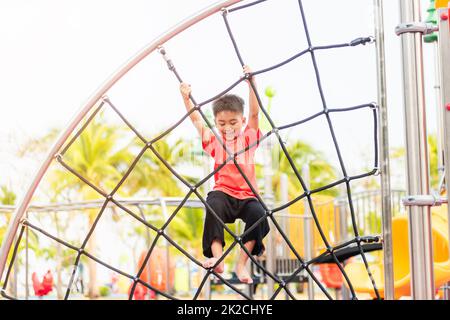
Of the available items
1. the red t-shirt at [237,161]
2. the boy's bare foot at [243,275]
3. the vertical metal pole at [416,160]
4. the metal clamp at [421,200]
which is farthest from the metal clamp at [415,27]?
the boy's bare foot at [243,275]

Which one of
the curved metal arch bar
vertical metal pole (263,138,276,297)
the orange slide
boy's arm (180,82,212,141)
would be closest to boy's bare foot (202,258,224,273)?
boy's arm (180,82,212,141)

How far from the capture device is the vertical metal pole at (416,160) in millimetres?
1513

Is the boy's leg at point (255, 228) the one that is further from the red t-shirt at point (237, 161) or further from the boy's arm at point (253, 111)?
the boy's arm at point (253, 111)

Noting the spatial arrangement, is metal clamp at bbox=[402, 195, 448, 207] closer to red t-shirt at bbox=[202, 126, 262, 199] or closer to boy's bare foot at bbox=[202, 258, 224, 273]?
red t-shirt at bbox=[202, 126, 262, 199]

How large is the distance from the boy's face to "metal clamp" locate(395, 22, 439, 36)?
1.84 ft

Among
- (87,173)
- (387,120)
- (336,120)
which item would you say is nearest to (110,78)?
(336,120)

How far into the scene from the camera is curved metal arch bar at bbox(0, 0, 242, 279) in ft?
5.80

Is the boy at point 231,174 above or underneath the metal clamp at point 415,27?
underneath

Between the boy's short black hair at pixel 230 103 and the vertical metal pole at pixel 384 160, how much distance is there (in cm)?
46

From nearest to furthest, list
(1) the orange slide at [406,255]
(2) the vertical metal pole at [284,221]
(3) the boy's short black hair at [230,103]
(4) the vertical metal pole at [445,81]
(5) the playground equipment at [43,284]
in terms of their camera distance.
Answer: (4) the vertical metal pole at [445,81], (3) the boy's short black hair at [230,103], (1) the orange slide at [406,255], (5) the playground equipment at [43,284], (2) the vertical metal pole at [284,221]

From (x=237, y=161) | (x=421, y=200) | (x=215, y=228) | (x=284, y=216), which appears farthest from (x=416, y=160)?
(x=284, y=216)

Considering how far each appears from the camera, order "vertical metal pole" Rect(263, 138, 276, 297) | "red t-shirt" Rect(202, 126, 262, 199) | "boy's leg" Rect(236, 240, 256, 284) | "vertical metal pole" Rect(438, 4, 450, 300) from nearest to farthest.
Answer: "vertical metal pole" Rect(438, 4, 450, 300) → "red t-shirt" Rect(202, 126, 262, 199) → "boy's leg" Rect(236, 240, 256, 284) → "vertical metal pole" Rect(263, 138, 276, 297)

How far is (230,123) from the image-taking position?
2006 millimetres
